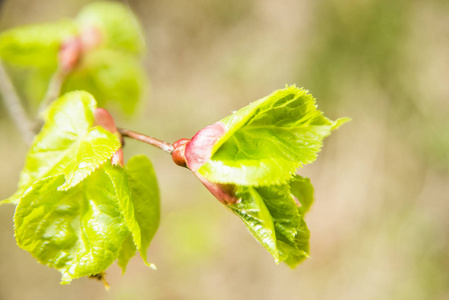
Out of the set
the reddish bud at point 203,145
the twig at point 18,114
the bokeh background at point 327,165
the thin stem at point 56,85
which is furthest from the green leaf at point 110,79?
the bokeh background at point 327,165

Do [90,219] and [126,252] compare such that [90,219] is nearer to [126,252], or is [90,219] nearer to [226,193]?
[126,252]

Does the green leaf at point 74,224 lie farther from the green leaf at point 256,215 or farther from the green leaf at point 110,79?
the green leaf at point 110,79

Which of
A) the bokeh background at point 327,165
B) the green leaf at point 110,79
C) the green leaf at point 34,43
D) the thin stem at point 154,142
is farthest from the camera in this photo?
the bokeh background at point 327,165

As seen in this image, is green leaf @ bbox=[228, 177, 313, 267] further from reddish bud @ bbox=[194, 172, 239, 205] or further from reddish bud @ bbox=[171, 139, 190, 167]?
reddish bud @ bbox=[171, 139, 190, 167]

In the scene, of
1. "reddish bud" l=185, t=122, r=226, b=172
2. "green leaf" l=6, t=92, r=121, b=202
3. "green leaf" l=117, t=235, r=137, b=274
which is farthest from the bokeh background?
"reddish bud" l=185, t=122, r=226, b=172

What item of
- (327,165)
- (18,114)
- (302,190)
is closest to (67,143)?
(302,190)

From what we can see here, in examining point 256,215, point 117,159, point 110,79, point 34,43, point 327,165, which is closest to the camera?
point 256,215

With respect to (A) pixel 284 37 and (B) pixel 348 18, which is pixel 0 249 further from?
(B) pixel 348 18

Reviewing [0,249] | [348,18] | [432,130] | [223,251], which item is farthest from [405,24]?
[0,249]
